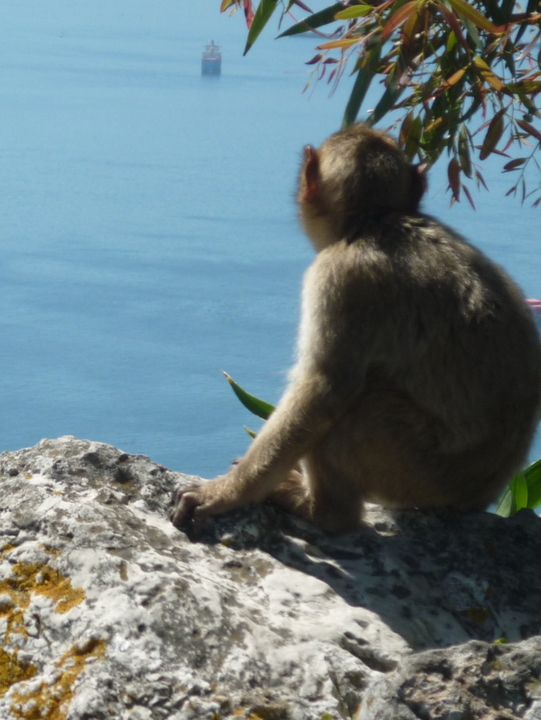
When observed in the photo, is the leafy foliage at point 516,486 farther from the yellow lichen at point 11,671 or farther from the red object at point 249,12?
the yellow lichen at point 11,671

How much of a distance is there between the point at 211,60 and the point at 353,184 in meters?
9.68

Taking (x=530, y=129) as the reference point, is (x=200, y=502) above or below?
below

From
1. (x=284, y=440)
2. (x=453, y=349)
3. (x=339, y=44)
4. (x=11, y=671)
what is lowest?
(x=11, y=671)

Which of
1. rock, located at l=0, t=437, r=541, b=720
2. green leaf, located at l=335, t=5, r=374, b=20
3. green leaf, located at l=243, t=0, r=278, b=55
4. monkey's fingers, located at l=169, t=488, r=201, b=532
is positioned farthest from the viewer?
green leaf, located at l=243, t=0, r=278, b=55

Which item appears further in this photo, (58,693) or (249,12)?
(249,12)

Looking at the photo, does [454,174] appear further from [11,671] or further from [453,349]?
[11,671]

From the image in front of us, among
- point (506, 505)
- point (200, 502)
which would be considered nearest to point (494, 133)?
point (506, 505)

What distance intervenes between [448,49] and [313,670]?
63.2 inches

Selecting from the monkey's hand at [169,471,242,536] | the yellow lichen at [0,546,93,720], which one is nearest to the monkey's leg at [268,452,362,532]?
the monkey's hand at [169,471,242,536]

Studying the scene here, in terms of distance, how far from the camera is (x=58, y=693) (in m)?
1.46

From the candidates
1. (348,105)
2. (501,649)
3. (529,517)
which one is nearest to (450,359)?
(529,517)

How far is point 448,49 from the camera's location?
8.69 ft

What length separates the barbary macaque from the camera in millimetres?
2180

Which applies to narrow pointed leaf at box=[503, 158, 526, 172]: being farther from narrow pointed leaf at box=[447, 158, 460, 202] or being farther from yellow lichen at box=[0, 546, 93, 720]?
yellow lichen at box=[0, 546, 93, 720]
